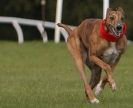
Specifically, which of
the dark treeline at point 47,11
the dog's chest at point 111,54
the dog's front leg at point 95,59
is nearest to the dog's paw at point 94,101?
the dog's front leg at point 95,59

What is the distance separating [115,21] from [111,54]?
1.82ft

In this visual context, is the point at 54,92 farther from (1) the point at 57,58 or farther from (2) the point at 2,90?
(1) the point at 57,58

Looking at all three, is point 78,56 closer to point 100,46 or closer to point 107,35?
point 100,46

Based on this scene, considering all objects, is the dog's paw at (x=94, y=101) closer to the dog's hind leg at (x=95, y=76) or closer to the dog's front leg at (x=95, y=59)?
the dog's front leg at (x=95, y=59)

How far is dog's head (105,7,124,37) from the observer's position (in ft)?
37.7

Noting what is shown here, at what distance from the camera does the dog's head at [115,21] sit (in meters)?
11.5

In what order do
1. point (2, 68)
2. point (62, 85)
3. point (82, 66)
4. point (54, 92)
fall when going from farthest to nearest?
point (2, 68)
point (62, 85)
point (54, 92)
point (82, 66)

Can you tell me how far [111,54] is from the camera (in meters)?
11.8

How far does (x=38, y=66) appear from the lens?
2012cm

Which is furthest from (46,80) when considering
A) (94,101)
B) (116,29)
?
(116,29)

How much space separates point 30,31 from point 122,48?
87.2 feet

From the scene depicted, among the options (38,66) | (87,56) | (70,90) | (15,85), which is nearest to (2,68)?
(38,66)

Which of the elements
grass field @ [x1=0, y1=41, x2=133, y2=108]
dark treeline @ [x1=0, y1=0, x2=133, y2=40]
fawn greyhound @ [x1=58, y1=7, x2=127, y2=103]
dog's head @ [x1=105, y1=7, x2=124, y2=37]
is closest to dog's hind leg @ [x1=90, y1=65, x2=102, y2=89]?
fawn greyhound @ [x1=58, y1=7, x2=127, y2=103]

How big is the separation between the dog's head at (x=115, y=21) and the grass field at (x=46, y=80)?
111cm
